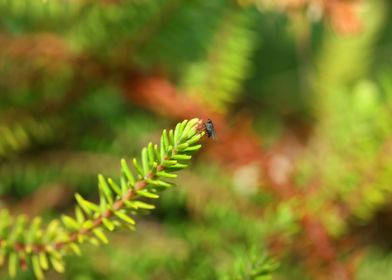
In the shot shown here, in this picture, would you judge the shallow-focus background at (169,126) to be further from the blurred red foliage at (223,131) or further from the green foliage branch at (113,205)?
the green foliage branch at (113,205)

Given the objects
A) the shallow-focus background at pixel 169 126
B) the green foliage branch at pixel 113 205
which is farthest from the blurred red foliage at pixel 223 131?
the green foliage branch at pixel 113 205

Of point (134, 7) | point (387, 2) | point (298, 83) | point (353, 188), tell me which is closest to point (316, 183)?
point (353, 188)

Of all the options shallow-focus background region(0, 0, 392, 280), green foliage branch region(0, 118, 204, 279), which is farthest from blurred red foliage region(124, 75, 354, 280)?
green foliage branch region(0, 118, 204, 279)

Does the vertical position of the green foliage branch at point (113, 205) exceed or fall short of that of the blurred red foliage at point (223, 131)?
it falls short

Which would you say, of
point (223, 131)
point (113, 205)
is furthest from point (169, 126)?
point (113, 205)

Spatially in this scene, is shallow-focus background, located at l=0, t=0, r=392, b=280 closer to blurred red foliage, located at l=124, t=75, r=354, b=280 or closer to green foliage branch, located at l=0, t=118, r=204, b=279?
blurred red foliage, located at l=124, t=75, r=354, b=280

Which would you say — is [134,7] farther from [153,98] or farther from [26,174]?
[26,174]
